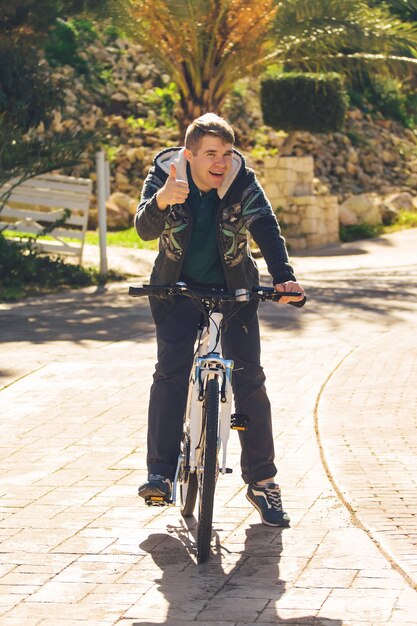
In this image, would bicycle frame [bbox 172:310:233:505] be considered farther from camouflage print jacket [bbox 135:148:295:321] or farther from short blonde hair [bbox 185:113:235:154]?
short blonde hair [bbox 185:113:235:154]

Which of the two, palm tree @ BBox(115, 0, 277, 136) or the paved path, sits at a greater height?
palm tree @ BBox(115, 0, 277, 136)

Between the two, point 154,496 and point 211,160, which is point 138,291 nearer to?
point 211,160

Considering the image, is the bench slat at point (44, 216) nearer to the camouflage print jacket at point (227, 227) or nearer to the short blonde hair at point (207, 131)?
the camouflage print jacket at point (227, 227)

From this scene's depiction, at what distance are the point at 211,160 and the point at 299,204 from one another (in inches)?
Answer: 727

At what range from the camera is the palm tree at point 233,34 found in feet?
63.5

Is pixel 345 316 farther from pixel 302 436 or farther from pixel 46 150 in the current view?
pixel 302 436

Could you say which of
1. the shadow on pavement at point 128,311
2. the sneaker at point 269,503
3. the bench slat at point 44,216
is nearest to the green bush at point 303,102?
the bench slat at point 44,216

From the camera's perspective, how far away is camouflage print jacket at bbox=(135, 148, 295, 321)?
5.54 metres

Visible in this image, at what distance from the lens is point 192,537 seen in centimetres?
570

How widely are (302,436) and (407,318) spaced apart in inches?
242

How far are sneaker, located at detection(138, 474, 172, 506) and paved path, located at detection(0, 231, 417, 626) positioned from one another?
177 mm

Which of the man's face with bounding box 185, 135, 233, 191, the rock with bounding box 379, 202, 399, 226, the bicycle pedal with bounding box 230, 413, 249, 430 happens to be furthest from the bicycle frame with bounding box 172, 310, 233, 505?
the rock with bounding box 379, 202, 399, 226

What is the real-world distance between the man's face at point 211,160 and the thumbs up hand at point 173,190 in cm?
21

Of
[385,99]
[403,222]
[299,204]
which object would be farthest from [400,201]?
[385,99]
